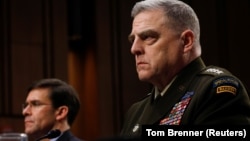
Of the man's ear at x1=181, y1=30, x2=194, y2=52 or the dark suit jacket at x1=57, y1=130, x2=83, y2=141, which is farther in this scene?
the dark suit jacket at x1=57, y1=130, x2=83, y2=141

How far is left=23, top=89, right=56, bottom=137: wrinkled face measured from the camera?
3.72m

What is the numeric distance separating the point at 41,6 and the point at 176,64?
177 inches

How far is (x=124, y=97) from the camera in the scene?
22.4 ft

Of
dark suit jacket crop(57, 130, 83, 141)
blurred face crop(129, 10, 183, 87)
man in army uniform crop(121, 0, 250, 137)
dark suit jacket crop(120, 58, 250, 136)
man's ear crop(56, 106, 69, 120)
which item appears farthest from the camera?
man's ear crop(56, 106, 69, 120)

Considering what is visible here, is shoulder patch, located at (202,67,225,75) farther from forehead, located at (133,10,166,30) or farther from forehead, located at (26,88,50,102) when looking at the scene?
forehead, located at (26,88,50,102)

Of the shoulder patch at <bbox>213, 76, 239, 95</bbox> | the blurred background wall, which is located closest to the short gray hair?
the shoulder patch at <bbox>213, 76, 239, 95</bbox>

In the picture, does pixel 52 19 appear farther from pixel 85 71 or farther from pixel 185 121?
pixel 185 121

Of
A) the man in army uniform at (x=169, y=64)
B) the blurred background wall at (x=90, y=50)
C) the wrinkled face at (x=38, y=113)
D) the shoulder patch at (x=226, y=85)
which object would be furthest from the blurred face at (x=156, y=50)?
the blurred background wall at (x=90, y=50)

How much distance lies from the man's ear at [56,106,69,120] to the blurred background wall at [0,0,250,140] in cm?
252

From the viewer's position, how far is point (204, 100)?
7.12 ft

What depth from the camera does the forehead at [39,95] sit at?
3.85m

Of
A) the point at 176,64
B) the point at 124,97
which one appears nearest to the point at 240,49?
the point at 124,97

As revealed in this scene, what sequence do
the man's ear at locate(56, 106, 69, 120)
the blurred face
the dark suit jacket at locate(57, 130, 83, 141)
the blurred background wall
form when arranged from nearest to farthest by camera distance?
the blurred face, the dark suit jacket at locate(57, 130, 83, 141), the man's ear at locate(56, 106, 69, 120), the blurred background wall

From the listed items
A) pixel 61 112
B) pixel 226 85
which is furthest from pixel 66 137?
pixel 226 85
